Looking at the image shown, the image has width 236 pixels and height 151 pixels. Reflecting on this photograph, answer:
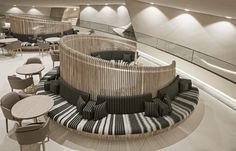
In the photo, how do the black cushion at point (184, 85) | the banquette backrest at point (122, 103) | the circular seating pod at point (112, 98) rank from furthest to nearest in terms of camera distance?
the black cushion at point (184, 85), the banquette backrest at point (122, 103), the circular seating pod at point (112, 98)

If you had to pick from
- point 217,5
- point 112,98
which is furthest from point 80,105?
point 217,5

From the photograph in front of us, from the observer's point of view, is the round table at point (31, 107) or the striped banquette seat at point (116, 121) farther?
the striped banquette seat at point (116, 121)

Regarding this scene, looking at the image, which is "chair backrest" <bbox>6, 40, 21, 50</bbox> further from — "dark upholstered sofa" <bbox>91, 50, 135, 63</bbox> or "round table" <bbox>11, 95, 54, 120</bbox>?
"round table" <bbox>11, 95, 54, 120</bbox>

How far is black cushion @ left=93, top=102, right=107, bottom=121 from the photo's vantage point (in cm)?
522

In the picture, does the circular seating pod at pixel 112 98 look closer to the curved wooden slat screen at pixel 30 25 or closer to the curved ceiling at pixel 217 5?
the curved ceiling at pixel 217 5

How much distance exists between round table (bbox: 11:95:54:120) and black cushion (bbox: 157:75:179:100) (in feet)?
9.57

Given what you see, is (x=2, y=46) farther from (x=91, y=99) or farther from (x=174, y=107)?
(x=174, y=107)

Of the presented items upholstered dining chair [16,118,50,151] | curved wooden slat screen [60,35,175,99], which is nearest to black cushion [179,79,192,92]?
curved wooden slat screen [60,35,175,99]

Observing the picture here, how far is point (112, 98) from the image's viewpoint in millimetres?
5500

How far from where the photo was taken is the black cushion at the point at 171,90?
237 inches

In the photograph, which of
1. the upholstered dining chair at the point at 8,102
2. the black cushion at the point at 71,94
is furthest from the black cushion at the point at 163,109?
the upholstered dining chair at the point at 8,102

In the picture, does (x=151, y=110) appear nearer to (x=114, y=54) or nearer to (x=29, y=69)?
(x=29, y=69)

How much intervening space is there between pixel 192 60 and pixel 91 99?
5.29 m

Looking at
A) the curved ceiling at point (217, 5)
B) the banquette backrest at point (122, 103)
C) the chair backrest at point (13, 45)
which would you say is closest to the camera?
the banquette backrest at point (122, 103)
